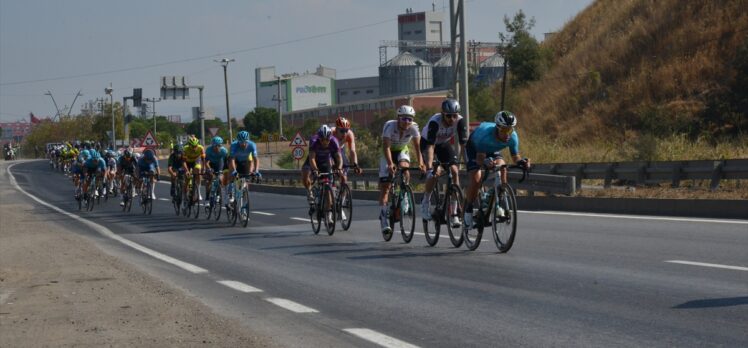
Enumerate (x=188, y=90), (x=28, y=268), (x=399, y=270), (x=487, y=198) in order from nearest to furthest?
(x=399, y=270) → (x=487, y=198) → (x=28, y=268) → (x=188, y=90)

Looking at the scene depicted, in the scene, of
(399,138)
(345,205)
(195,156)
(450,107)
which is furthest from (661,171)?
(450,107)

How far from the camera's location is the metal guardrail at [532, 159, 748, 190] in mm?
23688

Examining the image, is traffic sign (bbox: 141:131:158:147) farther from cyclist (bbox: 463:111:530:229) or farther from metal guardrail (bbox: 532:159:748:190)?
cyclist (bbox: 463:111:530:229)

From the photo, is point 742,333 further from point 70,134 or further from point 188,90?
point 70,134

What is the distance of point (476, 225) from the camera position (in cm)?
1373

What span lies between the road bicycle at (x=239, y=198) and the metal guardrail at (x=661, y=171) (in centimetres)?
826

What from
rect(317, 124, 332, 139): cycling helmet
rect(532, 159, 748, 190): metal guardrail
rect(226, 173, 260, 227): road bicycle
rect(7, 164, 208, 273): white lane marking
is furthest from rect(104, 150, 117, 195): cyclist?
rect(317, 124, 332, 139): cycling helmet

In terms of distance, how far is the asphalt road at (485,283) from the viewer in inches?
319

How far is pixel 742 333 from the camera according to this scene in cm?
757

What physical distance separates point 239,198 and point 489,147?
9621 mm

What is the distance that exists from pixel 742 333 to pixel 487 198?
6077 millimetres

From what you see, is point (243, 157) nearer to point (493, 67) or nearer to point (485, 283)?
point (485, 283)

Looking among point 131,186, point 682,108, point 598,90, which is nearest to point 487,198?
point 131,186

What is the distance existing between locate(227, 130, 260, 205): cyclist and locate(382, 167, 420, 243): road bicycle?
245 inches
